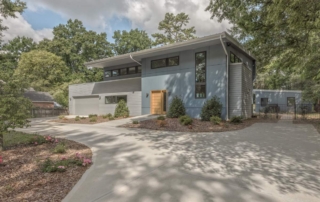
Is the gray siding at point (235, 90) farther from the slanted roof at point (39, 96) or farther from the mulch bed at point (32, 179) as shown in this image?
the slanted roof at point (39, 96)

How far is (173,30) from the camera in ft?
93.8

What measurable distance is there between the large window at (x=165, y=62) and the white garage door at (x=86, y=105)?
24.6ft

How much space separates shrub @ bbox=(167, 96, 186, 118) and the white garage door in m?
9.19

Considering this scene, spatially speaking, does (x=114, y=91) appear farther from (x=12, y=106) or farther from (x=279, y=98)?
(x=279, y=98)

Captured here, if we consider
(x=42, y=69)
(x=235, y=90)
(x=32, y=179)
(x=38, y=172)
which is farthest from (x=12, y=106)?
(x=42, y=69)

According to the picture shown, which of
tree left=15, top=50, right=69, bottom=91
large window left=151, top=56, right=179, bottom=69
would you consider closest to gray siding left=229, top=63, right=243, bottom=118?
large window left=151, top=56, right=179, bottom=69

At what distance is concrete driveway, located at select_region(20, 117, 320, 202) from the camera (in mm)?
2629

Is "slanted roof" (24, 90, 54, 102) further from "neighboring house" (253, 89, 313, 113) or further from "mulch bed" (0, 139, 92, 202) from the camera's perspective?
"neighboring house" (253, 89, 313, 113)

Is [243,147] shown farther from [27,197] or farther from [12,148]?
[12,148]

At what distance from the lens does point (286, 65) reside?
410 inches

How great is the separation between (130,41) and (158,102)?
917 inches

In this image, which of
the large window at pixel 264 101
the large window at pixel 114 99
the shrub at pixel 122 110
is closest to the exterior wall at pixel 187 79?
the shrub at pixel 122 110

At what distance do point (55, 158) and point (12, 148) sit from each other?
1893 mm

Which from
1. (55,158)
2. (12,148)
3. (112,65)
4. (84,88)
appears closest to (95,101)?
(84,88)
